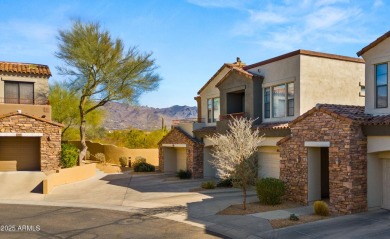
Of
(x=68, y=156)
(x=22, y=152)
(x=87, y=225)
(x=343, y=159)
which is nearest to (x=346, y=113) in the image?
(x=343, y=159)

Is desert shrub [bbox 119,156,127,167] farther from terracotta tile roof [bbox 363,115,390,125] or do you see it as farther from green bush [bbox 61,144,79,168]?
terracotta tile roof [bbox 363,115,390,125]

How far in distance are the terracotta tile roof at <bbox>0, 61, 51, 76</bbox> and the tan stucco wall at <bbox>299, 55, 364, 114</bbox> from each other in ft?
68.5

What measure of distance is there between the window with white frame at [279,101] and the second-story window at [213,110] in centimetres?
642

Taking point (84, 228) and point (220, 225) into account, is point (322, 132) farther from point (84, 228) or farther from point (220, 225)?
point (84, 228)

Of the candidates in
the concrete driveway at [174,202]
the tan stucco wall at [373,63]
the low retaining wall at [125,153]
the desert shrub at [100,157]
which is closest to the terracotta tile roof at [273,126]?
the concrete driveway at [174,202]

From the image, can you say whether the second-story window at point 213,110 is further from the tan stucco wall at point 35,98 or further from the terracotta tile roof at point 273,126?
the tan stucco wall at point 35,98

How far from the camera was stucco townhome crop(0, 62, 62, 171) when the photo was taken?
2605 cm

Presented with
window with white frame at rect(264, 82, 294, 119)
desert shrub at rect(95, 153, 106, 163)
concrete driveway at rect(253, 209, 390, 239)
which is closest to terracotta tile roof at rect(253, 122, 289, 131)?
window with white frame at rect(264, 82, 294, 119)

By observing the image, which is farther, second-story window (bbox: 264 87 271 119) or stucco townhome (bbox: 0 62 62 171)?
stucco townhome (bbox: 0 62 62 171)

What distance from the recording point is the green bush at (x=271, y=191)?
17453mm

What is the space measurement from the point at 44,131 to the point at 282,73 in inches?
691

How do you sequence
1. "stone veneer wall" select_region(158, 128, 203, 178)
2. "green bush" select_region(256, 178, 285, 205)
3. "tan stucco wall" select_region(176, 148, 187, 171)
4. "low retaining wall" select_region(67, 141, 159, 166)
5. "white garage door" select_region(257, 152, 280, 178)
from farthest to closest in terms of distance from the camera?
"low retaining wall" select_region(67, 141, 159, 166), "tan stucco wall" select_region(176, 148, 187, 171), "stone veneer wall" select_region(158, 128, 203, 178), "white garage door" select_region(257, 152, 280, 178), "green bush" select_region(256, 178, 285, 205)

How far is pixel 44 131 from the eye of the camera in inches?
1050

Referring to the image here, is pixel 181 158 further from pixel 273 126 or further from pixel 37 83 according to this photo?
pixel 37 83
